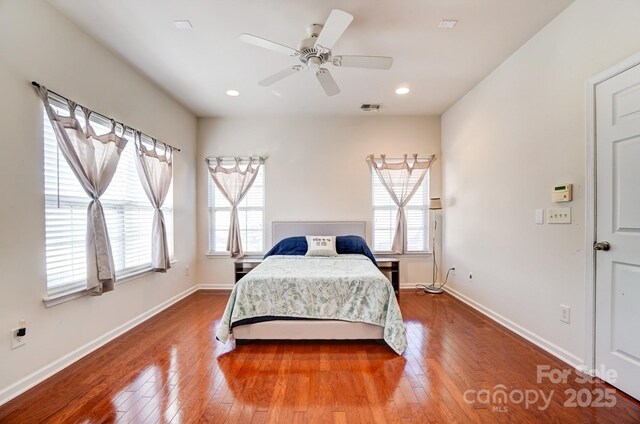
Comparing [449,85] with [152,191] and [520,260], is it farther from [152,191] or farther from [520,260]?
[152,191]

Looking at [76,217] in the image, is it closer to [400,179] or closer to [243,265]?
[243,265]

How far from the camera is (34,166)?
1.95 m

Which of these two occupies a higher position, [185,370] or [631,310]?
[631,310]

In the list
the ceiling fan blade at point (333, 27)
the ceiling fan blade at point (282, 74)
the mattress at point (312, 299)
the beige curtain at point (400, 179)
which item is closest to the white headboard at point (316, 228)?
the beige curtain at point (400, 179)

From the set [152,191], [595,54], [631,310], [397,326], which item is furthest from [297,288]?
[595,54]

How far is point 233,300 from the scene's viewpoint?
2.49 meters

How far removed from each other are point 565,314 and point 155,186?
4.33 meters

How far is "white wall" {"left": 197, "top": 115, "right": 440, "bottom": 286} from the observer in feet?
14.4

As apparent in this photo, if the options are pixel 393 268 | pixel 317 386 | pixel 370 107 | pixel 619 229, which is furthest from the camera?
pixel 393 268

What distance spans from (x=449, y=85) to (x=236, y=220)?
11.8ft

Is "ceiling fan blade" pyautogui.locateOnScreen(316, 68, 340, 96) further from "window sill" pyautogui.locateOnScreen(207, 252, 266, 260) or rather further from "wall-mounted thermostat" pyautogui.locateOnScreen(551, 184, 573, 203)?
"window sill" pyautogui.locateOnScreen(207, 252, 266, 260)

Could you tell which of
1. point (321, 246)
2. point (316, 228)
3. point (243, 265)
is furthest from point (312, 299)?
point (243, 265)

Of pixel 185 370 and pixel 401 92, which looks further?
pixel 401 92

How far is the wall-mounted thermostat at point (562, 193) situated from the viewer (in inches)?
83.7
